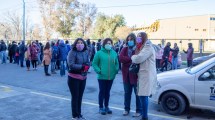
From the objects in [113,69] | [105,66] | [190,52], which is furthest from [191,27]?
[105,66]

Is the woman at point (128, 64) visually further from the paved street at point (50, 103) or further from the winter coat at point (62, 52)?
the winter coat at point (62, 52)


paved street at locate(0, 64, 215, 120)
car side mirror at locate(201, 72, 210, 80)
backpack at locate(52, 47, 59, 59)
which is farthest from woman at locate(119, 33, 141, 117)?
backpack at locate(52, 47, 59, 59)

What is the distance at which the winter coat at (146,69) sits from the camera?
18.8 ft

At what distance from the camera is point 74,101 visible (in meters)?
6.14

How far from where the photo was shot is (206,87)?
20.3ft

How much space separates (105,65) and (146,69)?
1.09m

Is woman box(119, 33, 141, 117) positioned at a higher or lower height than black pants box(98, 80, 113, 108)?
higher

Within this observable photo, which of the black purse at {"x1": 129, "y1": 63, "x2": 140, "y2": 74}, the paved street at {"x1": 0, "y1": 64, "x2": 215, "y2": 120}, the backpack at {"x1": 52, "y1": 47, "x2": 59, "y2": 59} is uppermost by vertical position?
the backpack at {"x1": 52, "y1": 47, "x2": 59, "y2": 59}

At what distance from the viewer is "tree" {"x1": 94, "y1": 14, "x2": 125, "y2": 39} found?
159 ft

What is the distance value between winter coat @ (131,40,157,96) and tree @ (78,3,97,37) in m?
41.1

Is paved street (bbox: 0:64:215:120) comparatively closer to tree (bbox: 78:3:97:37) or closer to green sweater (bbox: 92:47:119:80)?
green sweater (bbox: 92:47:119:80)

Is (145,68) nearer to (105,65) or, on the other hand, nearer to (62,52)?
(105,65)

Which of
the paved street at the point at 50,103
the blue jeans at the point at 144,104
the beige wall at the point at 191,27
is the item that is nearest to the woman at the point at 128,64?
the blue jeans at the point at 144,104

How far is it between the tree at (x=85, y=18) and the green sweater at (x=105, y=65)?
40.3m
